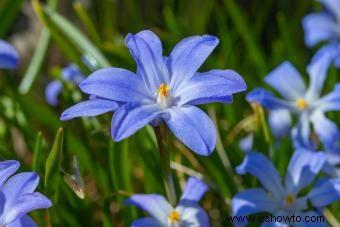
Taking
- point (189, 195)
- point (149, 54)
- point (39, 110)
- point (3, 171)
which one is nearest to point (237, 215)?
point (189, 195)

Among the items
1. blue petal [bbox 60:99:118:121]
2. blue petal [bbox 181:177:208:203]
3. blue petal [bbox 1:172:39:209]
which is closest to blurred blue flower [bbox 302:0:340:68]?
blue petal [bbox 181:177:208:203]

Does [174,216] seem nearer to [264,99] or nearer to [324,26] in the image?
[264,99]

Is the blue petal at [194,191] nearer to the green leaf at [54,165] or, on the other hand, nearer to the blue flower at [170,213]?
the blue flower at [170,213]

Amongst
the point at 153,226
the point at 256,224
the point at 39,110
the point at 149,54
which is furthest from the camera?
the point at 39,110

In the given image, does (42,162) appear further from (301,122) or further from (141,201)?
(301,122)

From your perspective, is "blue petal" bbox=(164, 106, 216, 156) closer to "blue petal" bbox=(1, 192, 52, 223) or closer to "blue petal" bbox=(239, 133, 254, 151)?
"blue petal" bbox=(1, 192, 52, 223)

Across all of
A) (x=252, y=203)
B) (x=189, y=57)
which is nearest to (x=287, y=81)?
(x=252, y=203)
